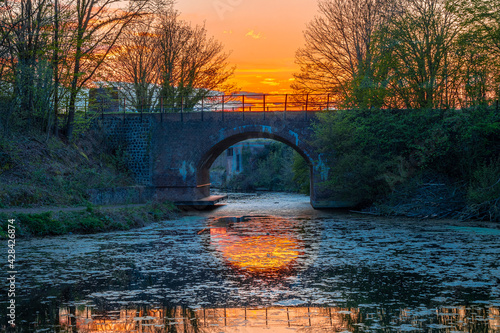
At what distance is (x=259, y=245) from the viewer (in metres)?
13.1

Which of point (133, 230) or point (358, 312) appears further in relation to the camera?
point (133, 230)

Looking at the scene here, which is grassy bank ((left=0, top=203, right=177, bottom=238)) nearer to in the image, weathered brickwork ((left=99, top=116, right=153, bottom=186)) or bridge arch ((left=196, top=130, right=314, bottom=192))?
weathered brickwork ((left=99, top=116, right=153, bottom=186))

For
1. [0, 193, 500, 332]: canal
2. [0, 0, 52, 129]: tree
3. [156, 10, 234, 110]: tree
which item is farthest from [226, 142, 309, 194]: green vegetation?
[0, 193, 500, 332]: canal

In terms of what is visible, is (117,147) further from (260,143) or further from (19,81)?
(260,143)

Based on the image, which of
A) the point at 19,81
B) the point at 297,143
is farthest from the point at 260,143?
the point at 19,81

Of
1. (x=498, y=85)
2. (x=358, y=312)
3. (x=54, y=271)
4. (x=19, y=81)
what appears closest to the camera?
(x=358, y=312)

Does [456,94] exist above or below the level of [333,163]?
above

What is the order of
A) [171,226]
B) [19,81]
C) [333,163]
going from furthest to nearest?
[333,163] → [19,81] → [171,226]

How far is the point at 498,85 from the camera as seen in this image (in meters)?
21.9

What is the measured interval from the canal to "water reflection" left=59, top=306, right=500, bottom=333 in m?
0.01

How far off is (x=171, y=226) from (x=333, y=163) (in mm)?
10137

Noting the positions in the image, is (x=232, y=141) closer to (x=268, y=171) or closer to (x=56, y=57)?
(x=56, y=57)

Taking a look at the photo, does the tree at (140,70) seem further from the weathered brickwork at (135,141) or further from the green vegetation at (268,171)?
the green vegetation at (268,171)

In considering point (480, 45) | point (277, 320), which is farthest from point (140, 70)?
point (277, 320)
